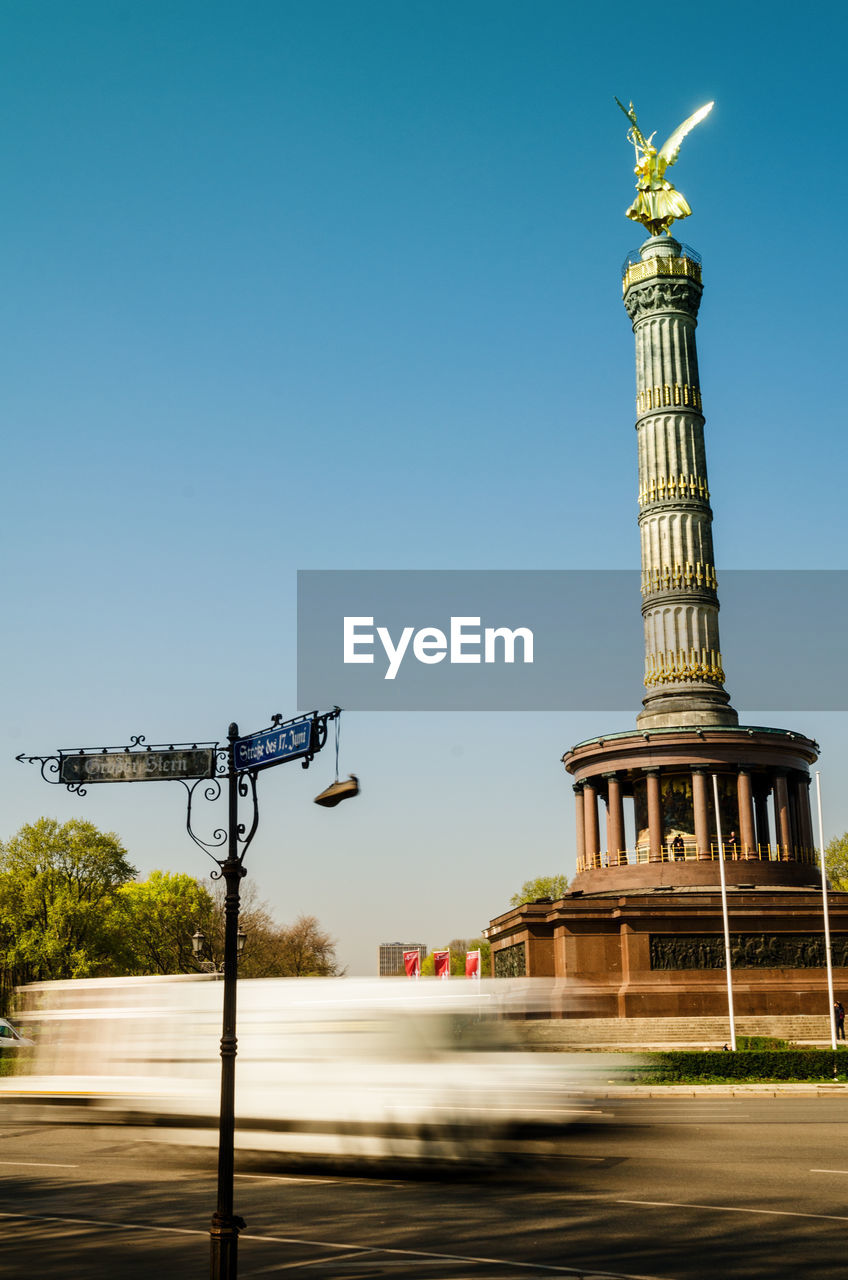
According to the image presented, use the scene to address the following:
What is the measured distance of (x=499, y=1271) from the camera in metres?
9.44

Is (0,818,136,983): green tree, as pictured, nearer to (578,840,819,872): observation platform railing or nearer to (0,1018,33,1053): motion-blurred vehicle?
(0,1018,33,1053): motion-blurred vehicle

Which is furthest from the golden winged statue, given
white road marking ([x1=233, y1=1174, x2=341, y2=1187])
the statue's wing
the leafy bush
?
white road marking ([x1=233, y1=1174, x2=341, y2=1187])

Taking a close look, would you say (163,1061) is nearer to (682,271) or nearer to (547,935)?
(547,935)

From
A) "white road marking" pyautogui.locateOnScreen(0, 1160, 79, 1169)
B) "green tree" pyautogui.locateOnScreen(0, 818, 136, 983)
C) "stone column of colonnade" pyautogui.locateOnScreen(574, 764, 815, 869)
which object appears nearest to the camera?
"white road marking" pyautogui.locateOnScreen(0, 1160, 79, 1169)

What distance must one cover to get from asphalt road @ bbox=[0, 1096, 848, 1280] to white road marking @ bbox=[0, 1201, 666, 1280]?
3 centimetres

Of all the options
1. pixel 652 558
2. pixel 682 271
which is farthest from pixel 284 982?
pixel 682 271

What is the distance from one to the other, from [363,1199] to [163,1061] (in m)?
4.89

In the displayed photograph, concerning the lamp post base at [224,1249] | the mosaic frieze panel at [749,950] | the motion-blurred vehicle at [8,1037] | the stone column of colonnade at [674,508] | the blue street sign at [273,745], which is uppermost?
the stone column of colonnade at [674,508]

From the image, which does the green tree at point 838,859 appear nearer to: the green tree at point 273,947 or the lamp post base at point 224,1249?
the green tree at point 273,947

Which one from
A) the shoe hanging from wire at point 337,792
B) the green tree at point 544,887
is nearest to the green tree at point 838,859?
the green tree at point 544,887

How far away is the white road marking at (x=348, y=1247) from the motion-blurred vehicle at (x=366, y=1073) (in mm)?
2082

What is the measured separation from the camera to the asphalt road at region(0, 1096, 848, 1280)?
974cm

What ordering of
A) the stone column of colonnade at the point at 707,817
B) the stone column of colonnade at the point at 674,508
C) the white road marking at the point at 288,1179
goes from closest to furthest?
the white road marking at the point at 288,1179, the stone column of colonnade at the point at 707,817, the stone column of colonnade at the point at 674,508

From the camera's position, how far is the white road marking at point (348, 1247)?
926cm
